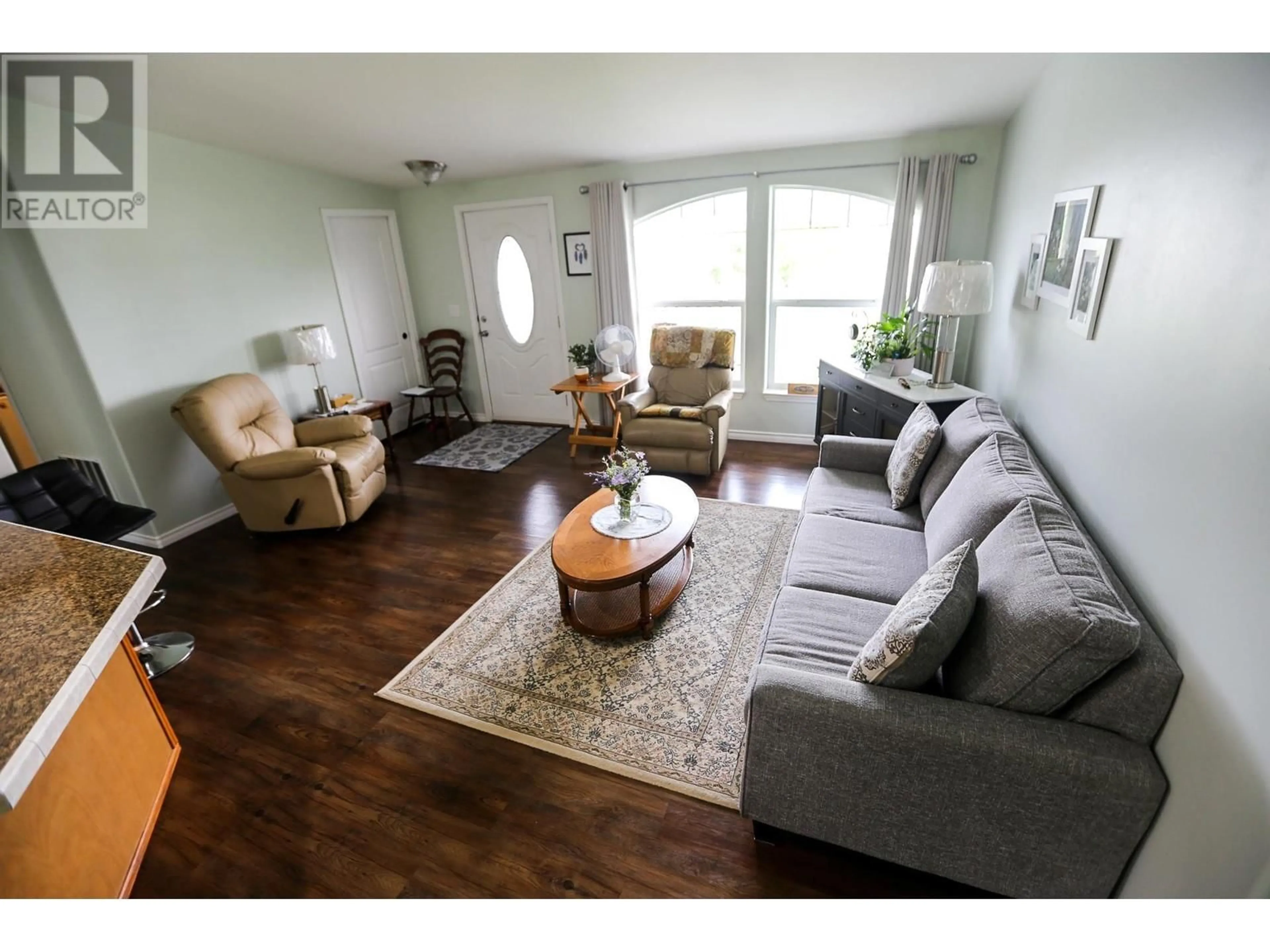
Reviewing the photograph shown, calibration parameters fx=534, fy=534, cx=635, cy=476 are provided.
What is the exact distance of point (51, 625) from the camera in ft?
3.86

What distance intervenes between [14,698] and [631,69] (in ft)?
9.21

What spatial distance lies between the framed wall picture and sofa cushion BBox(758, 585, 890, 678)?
1331 mm

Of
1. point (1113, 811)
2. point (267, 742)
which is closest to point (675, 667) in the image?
point (1113, 811)

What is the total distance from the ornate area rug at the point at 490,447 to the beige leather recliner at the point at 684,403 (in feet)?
3.58

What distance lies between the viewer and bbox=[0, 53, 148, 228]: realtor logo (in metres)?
Answer: 2.31

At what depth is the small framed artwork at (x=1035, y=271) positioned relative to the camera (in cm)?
232

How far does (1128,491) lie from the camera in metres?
1.37

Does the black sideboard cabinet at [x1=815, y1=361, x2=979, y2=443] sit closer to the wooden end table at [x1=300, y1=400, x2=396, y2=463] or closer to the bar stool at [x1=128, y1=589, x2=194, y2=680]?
the wooden end table at [x1=300, y1=400, x2=396, y2=463]

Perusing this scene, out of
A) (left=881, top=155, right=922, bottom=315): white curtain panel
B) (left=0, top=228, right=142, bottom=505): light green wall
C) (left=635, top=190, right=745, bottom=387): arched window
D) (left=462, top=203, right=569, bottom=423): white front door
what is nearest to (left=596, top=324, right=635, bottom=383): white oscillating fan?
(left=635, top=190, right=745, bottom=387): arched window

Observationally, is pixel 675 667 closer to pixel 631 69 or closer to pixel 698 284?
pixel 631 69

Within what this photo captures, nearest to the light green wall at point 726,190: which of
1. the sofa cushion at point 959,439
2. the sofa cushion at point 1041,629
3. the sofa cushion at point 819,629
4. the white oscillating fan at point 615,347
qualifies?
the white oscillating fan at point 615,347

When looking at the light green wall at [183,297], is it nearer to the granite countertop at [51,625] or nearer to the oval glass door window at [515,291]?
the oval glass door window at [515,291]

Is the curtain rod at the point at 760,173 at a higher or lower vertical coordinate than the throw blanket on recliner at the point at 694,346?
higher

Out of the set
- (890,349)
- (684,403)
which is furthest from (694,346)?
(890,349)
